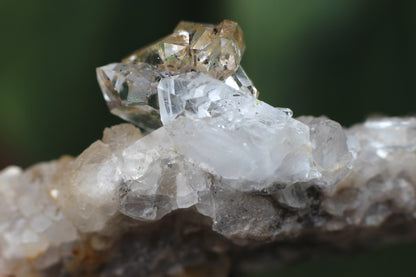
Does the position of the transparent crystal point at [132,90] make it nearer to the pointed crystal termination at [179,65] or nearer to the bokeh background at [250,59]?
the pointed crystal termination at [179,65]

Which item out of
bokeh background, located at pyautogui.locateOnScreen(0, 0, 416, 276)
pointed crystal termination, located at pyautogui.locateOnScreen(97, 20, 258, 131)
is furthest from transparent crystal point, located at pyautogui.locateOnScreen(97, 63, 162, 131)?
bokeh background, located at pyautogui.locateOnScreen(0, 0, 416, 276)

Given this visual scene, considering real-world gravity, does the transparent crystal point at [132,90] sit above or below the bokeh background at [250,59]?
above

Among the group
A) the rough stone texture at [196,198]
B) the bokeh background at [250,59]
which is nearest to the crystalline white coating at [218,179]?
the rough stone texture at [196,198]

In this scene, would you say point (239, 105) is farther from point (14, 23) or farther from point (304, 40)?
point (14, 23)

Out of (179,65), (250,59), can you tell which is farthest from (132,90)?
(250,59)

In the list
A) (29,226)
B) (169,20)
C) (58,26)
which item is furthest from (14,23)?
(29,226)

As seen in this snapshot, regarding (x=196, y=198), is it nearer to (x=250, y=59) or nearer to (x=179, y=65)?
(x=179, y=65)
